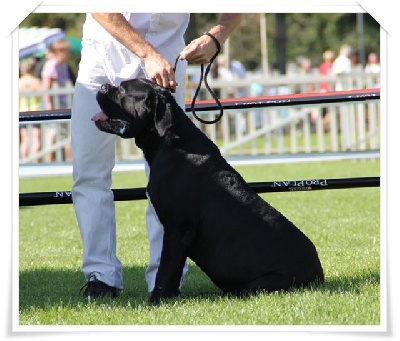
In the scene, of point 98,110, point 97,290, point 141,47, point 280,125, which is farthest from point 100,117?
point 280,125

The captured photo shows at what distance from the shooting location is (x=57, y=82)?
16406mm

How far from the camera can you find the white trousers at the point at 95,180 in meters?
5.03

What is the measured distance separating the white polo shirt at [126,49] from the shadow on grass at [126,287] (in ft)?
4.21

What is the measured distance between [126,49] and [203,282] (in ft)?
5.29

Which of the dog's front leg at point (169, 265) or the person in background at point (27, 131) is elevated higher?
the person in background at point (27, 131)

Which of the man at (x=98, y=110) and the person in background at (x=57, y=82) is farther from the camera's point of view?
the person in background at (x=57, y=82)

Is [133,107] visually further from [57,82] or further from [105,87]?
[57,82]

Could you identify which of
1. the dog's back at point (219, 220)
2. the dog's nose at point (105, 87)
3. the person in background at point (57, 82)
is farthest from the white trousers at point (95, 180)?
the person in background at point (57, 82)

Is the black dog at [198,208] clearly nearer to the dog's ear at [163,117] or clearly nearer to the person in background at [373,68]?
the dog's ear at [163,117]

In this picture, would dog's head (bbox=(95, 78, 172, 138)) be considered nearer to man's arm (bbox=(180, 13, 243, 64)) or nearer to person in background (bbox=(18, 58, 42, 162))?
man's arm (bbox=(180, 13, 243, 64))

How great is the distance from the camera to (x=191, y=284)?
5480 millimetres
